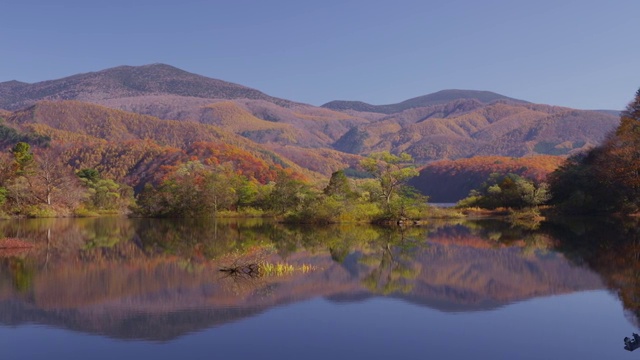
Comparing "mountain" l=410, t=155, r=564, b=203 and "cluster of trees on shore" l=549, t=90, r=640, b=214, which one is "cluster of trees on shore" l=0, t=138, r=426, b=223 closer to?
"cluster of trees on shore" l=549, t=90, r=640, b=214

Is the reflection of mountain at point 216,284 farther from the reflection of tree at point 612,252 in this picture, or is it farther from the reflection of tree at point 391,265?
the reflection of tree at point 612,252

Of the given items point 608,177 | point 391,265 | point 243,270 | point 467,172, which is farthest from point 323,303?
point 467,172

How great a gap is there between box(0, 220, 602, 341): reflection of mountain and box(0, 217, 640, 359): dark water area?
0.07 meters

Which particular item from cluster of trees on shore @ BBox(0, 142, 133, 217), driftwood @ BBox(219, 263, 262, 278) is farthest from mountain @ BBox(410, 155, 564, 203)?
driftwood @ BBox(219, 263, 262, 278)

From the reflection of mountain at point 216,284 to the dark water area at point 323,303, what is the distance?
7 centimetres

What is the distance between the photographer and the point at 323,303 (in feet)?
53.8

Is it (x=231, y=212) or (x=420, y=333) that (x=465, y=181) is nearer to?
(x=231, y=212)

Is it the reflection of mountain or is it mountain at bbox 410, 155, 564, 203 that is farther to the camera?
mountain at bbox 410, 155, 564, 203

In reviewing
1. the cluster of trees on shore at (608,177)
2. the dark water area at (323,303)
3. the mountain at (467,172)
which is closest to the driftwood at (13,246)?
the dark water area at (323,303)

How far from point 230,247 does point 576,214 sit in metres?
41.9

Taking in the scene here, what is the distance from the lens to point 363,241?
3394 centimetres

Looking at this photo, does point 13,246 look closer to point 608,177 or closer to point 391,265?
point 391,265

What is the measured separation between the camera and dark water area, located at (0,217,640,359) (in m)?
12.0

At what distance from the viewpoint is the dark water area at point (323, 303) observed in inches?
473
